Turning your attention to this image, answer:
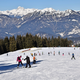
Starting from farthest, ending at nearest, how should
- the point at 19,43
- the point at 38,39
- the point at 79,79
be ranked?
the point at 38,39 < the point at 19,43 < the point at 79,79

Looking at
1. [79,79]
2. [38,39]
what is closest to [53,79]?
[79,79]

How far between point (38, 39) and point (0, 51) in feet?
156

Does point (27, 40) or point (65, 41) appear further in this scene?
point (65, 41)

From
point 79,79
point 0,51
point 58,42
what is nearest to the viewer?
point 79,79

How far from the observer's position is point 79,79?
1409 centimetres

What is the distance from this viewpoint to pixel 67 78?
14641 millimetres

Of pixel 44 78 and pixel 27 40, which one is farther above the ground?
pixel 27 40

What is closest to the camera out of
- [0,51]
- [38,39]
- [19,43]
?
[0,51]

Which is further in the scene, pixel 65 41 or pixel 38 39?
pixel 65 41

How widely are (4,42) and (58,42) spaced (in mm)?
63734

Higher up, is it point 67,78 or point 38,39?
point 38,39

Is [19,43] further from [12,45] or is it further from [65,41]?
[65,41]

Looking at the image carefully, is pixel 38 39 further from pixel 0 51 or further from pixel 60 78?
pixel 60 78

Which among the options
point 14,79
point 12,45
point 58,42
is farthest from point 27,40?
point 14,79
